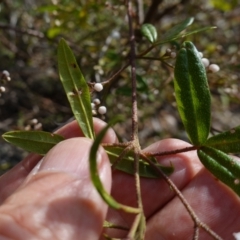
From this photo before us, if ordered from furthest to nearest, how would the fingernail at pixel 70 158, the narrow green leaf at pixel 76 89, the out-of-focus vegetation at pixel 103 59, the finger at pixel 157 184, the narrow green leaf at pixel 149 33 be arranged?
the out-of-focus vegetation at pixel 103 59 → the narrow green leaf at pixel 149 33 → the finger at pixel 157 184 → the narrow green leaf at pixel 76 89 → the fingernail at pixel 70 158

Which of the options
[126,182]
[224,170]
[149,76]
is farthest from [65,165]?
[149,76]

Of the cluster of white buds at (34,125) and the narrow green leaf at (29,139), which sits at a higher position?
the narrow green leaf at (29,139)

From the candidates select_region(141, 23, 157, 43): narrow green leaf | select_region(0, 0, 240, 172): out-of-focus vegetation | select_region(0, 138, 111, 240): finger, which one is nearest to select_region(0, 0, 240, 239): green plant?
select_region(0, 138, 111, 240): finger

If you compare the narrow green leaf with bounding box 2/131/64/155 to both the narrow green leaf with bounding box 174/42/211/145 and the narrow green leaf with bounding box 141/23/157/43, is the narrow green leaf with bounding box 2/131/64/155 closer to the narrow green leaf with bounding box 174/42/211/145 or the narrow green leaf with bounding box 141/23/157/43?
the narrow green leaf with bounding box 174/42/211/145

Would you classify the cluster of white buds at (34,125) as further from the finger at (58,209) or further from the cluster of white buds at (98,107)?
the finger at (58,209)

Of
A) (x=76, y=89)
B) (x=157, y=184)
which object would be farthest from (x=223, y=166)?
(x=76, y=89)

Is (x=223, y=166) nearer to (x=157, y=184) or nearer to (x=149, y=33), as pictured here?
(x=157, y=184)

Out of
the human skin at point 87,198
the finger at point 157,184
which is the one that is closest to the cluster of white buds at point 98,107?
the human skin at point 87,198
